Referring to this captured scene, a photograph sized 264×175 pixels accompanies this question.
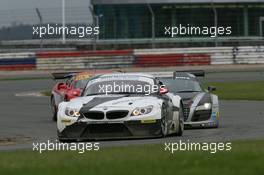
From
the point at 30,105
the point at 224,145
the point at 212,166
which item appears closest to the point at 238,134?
the point at 224,145

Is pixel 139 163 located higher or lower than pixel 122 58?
higher

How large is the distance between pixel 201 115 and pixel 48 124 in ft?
13.4

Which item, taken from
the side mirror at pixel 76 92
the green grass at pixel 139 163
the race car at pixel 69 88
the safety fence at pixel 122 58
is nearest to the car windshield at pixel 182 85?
the side mirror at pixel 76 92

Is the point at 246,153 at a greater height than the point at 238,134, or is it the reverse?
the point at 246,153

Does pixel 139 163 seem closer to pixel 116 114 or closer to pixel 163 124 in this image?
pixel 116 114

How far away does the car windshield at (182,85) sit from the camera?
65.3 feet

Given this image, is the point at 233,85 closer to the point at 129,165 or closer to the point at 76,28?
the point at 76,28

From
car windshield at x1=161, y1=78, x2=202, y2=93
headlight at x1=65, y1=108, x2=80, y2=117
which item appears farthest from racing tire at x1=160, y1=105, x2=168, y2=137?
car windshield at x1=161, y1=78, x2=202, y2=93

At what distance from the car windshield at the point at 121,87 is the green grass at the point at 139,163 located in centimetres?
386

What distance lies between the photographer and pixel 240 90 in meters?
33.8

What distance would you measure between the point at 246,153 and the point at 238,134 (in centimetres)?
587

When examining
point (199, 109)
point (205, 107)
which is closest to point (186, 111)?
point (199, 109)

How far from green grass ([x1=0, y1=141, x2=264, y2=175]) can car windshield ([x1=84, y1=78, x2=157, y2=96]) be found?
3.86 metres

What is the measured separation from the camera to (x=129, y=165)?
9.99 metres
